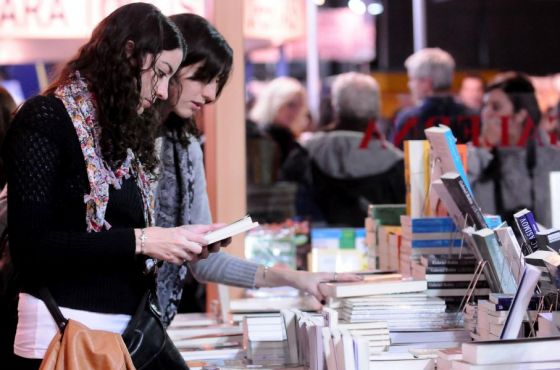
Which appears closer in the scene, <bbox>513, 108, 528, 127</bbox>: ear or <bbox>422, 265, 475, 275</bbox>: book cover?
<bbox>422, 265, 475, 275</bbox>: book cover

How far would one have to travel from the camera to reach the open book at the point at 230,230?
A: 254 cm

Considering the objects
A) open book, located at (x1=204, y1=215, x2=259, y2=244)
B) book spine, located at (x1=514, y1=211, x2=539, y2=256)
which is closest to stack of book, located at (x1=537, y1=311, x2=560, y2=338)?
book spine, located at (x1=514, y1=211, x2=539, y2=256)

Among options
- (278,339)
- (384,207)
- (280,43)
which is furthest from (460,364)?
(280,43)

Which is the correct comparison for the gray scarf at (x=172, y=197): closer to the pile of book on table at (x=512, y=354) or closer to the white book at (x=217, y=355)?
the white book at (x=217, y=355)

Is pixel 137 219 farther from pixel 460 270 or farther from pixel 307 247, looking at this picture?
pixel 307 247

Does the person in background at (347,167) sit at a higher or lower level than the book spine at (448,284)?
higher

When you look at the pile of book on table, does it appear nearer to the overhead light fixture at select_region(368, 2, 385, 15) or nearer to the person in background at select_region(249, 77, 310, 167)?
the person in background at select_region(249, 77, 310, 167)

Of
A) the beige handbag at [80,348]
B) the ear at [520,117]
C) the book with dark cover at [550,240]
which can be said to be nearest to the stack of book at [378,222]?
the book with dark cover at [550,240]

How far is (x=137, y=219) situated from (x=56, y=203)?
24 cm

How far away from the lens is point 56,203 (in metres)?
2.40

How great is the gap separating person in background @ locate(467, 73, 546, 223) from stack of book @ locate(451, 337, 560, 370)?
3.28m

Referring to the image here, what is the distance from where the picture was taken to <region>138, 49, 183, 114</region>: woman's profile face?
2.54m

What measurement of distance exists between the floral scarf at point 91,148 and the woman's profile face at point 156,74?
138 millimetres

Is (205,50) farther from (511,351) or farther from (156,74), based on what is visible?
(511,351)
